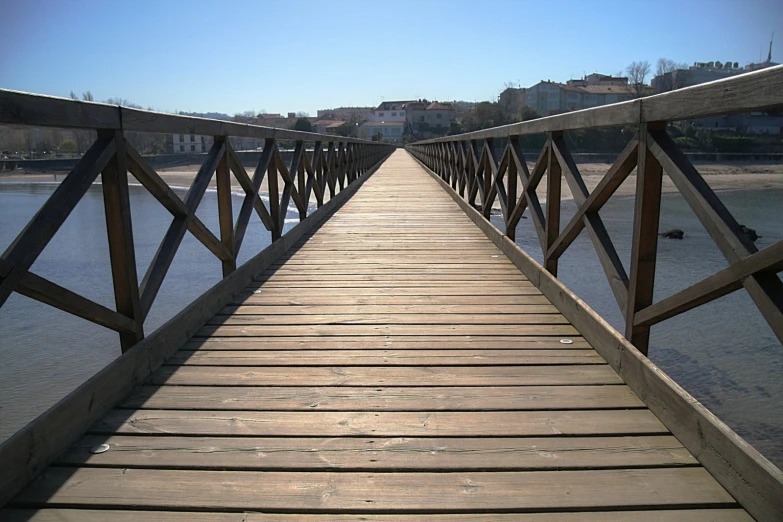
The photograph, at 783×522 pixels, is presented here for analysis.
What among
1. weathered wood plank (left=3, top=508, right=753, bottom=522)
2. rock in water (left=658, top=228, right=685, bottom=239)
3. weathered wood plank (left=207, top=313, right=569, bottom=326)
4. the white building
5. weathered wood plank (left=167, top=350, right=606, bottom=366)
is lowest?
rock in water (left=658, top=228, right=685, bottom=239)

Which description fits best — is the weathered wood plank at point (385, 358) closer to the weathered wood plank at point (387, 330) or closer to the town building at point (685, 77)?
the weathered wood plank at point (387, 330)

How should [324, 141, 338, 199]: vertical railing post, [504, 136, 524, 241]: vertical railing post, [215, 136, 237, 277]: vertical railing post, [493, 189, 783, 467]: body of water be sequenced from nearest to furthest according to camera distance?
[215, 136, 237, 277]: vertical railing post < [504, 136, 524, 241]: vertical railing post < [493, 189, 783, 467]: body of water < [324, 141, 338, 199]: vertical railing post

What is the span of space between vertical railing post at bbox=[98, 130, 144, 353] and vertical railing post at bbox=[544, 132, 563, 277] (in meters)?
2.43


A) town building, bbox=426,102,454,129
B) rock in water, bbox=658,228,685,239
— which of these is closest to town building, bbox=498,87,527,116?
town building, bbox=426,102,454,129

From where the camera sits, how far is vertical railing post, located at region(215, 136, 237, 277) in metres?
3.66

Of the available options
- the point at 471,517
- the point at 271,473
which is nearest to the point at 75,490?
the point at 271,473

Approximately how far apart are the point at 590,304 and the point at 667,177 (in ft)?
114

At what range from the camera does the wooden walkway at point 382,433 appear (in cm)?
162

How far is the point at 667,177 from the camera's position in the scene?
127 ft

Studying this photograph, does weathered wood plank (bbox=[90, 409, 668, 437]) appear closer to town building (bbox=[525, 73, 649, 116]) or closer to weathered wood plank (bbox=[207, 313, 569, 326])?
weathered wood plank (bbox=[207, 313, 569, 326])

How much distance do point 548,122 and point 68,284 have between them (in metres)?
7.79

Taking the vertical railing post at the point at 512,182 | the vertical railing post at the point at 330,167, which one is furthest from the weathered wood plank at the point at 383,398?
the vertical railing post at the point at 330,167

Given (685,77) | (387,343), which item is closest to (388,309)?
(387,343)

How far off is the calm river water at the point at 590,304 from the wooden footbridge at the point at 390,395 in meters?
3.14
